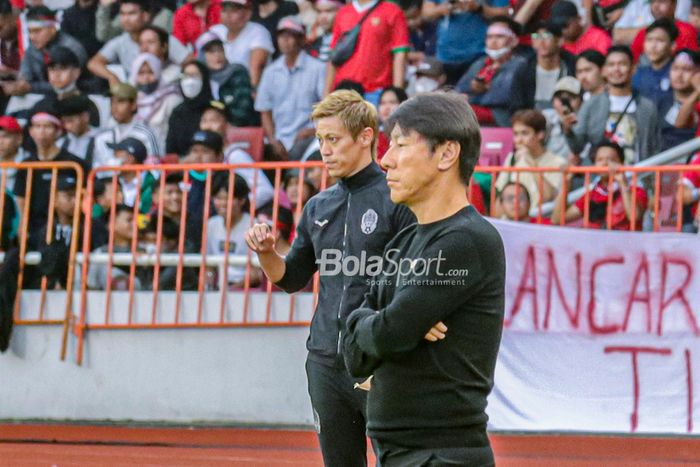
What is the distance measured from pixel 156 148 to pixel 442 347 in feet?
29.5

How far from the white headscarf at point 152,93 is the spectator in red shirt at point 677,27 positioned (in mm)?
4391

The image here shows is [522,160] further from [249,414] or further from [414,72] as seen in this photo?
[249,414]

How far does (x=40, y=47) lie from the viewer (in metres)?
13.1

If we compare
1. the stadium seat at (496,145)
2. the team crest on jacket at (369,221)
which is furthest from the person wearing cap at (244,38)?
the team crest on jacket at (369,221)

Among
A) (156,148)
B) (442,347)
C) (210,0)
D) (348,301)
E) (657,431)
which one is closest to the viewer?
(442,347)

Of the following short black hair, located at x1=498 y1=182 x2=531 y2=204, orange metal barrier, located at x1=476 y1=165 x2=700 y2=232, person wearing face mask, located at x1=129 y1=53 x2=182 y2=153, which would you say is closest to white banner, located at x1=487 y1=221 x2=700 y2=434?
orange metal barrier, located at x1=476 y1=165 x2=700 y2=232

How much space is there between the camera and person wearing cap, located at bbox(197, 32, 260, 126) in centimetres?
1201

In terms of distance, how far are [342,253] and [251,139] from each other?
6.85 metres

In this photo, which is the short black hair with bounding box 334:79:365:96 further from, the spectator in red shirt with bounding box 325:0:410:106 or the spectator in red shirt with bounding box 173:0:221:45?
the spectator in red shirt with bounding box 173:0:221:45

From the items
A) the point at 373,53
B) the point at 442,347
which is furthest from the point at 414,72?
the point at 442,347

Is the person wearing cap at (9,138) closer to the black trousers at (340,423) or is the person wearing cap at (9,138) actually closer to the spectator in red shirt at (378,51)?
the spectator in red shirt at (378,51)

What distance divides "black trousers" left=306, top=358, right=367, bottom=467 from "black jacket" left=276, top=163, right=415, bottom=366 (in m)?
0.08

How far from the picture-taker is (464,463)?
3250 millimetres

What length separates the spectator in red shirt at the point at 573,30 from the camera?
1098cm
